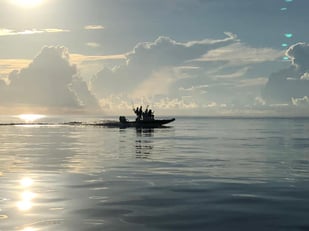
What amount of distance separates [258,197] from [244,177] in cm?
908

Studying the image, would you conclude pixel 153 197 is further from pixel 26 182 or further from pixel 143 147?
pixel 143 147

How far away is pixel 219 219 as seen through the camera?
63.1 ft

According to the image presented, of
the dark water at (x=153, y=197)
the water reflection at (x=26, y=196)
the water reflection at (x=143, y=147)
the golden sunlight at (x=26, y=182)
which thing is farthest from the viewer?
the water reflection at (x=143, y=147)

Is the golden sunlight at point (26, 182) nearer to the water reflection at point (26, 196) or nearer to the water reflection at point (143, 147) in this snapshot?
the water reflection at point (26, 196)

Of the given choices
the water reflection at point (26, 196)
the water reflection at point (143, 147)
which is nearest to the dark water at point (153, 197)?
the water reflection at point (26, 196)

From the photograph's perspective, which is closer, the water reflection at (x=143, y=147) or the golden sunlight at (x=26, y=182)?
the golden sunlight at (x=26, y=182)

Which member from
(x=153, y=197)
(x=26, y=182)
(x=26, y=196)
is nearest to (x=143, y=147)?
(x=26, y=182)

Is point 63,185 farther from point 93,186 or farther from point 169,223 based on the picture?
point 169,223

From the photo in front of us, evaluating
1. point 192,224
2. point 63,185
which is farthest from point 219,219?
point 63,185

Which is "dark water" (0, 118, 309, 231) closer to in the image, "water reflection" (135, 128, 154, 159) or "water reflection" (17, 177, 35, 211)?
"water reflection" (17, 177, 35, 211)

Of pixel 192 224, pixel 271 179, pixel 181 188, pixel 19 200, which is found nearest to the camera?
pixel 192 224

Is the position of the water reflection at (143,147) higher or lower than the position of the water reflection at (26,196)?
lower

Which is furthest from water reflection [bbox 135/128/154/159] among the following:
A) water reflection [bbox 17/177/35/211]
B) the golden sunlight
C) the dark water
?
water reflection [bbox 17/177/35/211]

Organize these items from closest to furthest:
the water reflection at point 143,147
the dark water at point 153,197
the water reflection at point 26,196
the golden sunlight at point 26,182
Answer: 1. the dark water at point 153,197
2. the water reflection at point 26,196
3. the golden sunlight at point 26,182
4. the water reflection at point 143,147
